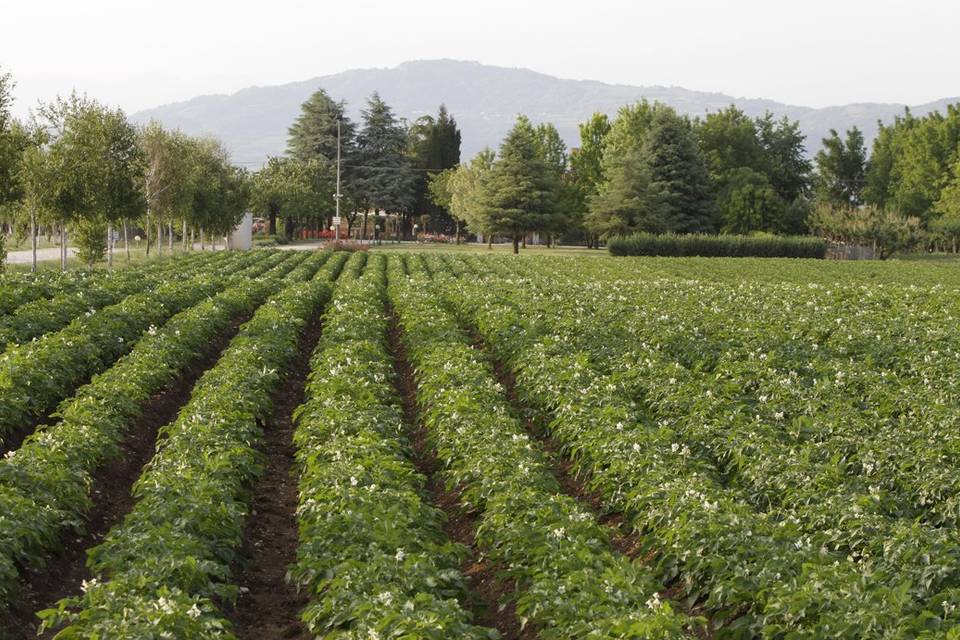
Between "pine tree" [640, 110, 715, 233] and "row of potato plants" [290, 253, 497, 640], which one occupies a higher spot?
"pine tree" [640, 110, 715, 233]

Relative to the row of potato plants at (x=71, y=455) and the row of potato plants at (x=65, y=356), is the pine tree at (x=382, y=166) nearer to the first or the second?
the row of potato plants at (x=65, y=356)

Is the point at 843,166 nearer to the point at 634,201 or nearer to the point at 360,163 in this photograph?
the point at 634,201

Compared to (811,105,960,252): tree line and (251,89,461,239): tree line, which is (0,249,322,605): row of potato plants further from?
(251,89,461,239): tree line

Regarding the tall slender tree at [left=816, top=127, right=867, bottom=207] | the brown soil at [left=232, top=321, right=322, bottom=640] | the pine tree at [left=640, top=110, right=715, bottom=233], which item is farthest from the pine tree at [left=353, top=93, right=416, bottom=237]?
the brown soil at [left=232, top=321, right=322, bottom=640]

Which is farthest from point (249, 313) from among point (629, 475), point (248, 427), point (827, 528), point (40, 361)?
point (827, 528)

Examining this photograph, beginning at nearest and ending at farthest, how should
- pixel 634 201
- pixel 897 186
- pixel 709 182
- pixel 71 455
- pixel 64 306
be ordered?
1. pixel 71 455
2. pixel 64 306
3. pixel 634 201
4. pixel 709 182
5. pixel 897 186

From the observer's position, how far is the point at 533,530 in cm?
784

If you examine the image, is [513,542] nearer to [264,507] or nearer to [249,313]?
[264,507]

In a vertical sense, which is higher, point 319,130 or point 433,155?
point 319,130

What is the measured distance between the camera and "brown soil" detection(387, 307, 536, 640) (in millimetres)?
7508

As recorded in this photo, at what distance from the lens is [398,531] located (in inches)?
300

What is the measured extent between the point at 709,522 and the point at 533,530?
1.42 metres

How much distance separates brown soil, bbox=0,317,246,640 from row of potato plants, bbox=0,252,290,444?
127cm

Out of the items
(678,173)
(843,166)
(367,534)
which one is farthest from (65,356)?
(843,166)
